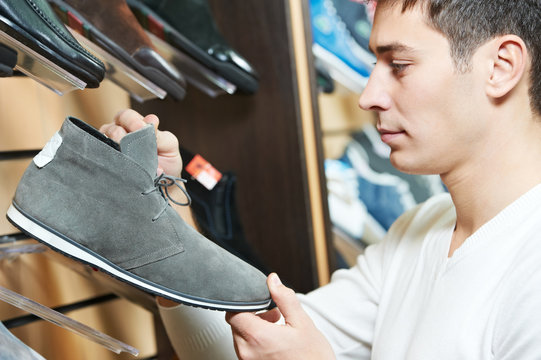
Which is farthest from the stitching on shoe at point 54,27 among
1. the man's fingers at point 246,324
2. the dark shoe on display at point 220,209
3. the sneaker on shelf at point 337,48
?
the sneaker on shelf at point 337,48

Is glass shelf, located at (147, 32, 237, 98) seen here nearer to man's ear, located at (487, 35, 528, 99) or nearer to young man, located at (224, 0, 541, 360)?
young man, located at (224, 0, 541, 360)

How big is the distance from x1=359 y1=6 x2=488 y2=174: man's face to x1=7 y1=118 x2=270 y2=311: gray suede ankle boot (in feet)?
1.06

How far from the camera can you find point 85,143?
2.03ft

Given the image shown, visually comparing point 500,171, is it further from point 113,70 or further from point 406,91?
point 113,70

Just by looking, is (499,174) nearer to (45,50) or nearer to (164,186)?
(164,186)

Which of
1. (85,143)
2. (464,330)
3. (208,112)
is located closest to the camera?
(85,143)

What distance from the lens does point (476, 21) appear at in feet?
2.57

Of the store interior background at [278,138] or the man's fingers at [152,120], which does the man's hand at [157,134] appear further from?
the store interior background at [278,138]

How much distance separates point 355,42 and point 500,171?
787 millimetres

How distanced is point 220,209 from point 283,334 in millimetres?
425

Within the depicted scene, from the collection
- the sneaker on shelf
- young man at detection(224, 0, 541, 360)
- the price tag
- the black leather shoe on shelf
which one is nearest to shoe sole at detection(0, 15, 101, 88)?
the black leather shoe on shelf

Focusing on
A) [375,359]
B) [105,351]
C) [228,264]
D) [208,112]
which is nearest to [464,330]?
[375,359]

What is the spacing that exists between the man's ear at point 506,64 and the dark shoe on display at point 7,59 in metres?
0.61

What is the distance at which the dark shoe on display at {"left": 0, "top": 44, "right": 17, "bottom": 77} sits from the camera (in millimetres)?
574
